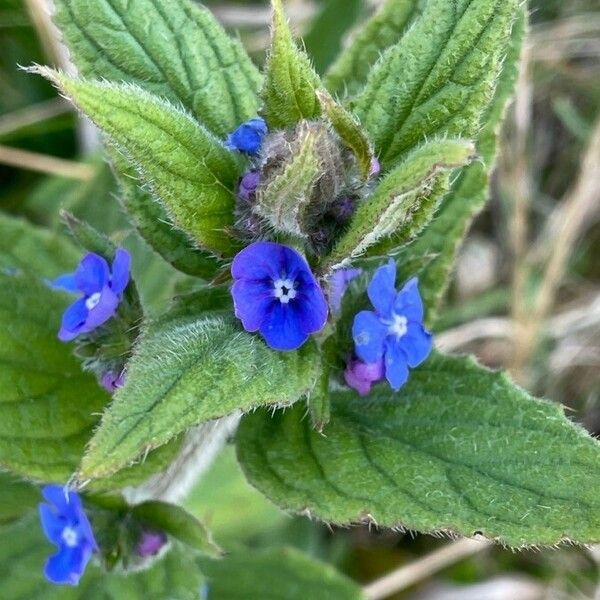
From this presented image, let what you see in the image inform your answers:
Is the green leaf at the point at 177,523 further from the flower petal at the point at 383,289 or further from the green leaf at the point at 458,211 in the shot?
the green leaf at the point at 458,211

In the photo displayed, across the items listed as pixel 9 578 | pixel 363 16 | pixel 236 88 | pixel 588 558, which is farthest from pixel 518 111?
pixel 9 578

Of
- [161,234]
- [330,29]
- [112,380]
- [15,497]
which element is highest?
[161,234]

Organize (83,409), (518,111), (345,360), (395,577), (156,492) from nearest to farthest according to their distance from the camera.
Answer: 1. (345,360)
2. (83,409)
3. (156,492)
4. (395,577)
5. (518,111)

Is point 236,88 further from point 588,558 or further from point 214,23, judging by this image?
point 588,558

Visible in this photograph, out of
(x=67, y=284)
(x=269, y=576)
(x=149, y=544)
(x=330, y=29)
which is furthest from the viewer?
(x=330, y=29)

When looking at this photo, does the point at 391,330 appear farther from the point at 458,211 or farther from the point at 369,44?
the point at 369,44

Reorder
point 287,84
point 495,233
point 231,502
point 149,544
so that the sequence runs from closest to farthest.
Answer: point 287,84, point 149,544, point 231,502, point 495,233

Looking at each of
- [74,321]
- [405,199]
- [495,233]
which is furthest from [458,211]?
[495,233]
